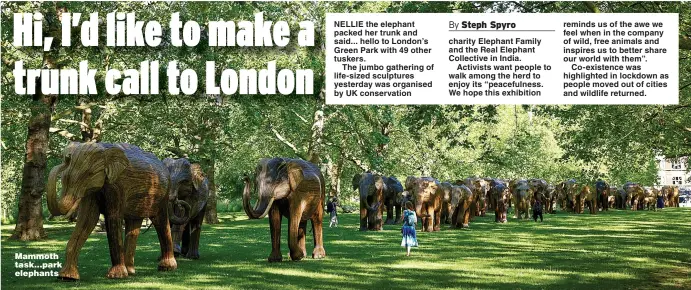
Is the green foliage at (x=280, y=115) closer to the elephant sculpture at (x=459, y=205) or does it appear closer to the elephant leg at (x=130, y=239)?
the elephant sculpture at (x=459, y=205)

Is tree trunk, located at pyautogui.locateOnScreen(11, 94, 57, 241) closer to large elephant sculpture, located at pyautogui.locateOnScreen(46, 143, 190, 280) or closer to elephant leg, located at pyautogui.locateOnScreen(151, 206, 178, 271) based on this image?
elephant leg, located at pyautogui.locateOnScreen(151, 206, 178, 271)

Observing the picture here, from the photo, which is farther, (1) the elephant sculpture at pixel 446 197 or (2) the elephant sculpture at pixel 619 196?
(2) the elephant sculpture at pixel 619 196

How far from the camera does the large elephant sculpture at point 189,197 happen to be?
66.2 ft

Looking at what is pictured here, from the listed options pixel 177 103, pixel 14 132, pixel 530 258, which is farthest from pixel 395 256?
pixel 14 132

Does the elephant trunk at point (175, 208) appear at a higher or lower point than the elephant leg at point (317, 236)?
higher

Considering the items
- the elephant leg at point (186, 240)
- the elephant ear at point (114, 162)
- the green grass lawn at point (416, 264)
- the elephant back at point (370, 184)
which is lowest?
the green grass lawn at point (416, 264)

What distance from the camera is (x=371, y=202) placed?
34000mm

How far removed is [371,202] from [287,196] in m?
14.6

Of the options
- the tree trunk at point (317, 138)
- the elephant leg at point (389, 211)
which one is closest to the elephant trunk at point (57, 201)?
the tree trunk at point (317, 138)

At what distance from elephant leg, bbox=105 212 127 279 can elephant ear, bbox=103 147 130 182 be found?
0.75 m

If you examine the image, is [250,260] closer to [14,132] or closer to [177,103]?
[177,103]

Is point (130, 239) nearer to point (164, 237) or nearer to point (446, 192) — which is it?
point (164, 237)

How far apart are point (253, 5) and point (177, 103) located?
23.4 feet

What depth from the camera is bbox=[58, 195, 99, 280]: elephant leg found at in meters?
15.6
